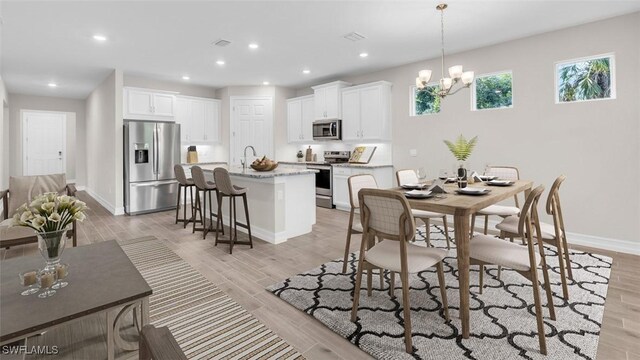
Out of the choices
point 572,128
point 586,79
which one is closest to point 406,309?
point 572,128

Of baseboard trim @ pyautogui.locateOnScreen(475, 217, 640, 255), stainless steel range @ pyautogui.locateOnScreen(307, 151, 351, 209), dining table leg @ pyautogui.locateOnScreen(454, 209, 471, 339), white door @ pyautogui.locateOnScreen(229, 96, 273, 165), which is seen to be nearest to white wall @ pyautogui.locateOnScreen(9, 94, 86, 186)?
white door @ pyautogui.locateOnScreen(229, 96, 273, 165)

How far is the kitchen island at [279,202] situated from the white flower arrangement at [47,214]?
2486mm

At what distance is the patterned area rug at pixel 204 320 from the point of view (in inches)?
75.4

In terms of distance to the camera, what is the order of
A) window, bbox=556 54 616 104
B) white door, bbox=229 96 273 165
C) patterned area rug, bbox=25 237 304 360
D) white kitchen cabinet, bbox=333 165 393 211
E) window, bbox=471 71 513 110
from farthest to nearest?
1. white door, bbox=229 96 273 165
2. white kitchen cabinet, bbox=333 165 393 211
3. window, bbox=471 71 513 110
4. window, bbox=556 54 616 104
5. patterned area rug, bbox=25 237 304 360

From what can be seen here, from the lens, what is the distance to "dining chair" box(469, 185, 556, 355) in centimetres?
190

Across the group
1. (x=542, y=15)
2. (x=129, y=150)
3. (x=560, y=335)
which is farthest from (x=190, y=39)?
(x=560, y=335)

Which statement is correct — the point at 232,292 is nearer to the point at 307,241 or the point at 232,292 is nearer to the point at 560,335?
the point at 307,241

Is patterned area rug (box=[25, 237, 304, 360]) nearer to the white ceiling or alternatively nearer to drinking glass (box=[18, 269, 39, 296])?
drinking glass (box=[18, 269, 39, 296])

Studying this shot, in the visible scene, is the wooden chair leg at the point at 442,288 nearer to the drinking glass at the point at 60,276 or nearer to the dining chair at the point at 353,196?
the dining chair at the point at 353,196

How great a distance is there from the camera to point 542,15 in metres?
3.62

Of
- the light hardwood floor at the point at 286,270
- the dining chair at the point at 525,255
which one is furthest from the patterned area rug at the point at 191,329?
the dining chair at the point at 525,255

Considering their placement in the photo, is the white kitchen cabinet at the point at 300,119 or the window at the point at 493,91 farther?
the white kitchen cabinet at the point at 300,119

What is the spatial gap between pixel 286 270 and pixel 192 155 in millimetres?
5037

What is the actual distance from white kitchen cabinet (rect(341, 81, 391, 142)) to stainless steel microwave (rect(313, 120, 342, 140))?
11 cm
